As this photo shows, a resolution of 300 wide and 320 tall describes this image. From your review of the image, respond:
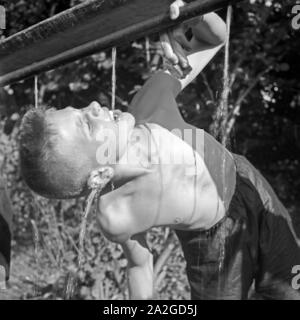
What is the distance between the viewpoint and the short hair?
1532 mm

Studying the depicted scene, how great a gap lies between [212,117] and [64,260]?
3.51 ft

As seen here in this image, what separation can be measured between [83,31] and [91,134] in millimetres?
296

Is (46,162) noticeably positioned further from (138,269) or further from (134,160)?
(138,269)

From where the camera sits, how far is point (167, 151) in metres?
1.63

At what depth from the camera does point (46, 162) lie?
154 centimetres

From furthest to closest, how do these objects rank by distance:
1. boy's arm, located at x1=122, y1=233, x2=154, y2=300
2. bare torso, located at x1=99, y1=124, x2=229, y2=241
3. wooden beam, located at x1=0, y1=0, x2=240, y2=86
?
1. boy's arm, located at x1=122, y1=233, x2=154, y2=300
2. bare torso, located at x1=99, y1=124, x2=229, y2=241
3. wooden beam, located at x1=0, y1=0, x2=240, y2=86

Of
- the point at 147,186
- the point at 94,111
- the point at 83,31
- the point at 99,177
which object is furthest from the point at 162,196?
the point at 83,31

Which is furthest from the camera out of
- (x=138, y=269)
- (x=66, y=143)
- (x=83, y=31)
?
(x=138, y=269)

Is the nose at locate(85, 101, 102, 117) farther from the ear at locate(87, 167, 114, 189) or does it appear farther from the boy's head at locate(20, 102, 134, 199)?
the ear at locate(87, 167, 114, 189)

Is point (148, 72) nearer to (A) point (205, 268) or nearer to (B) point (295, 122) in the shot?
(B) point (295, 122)

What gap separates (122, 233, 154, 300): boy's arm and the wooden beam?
1.79ft

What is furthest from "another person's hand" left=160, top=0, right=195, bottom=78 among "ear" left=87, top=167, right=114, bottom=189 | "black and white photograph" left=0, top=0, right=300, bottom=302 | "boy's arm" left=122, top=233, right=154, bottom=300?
"boy's arm" left=122, top=233, right=154, bottom=300

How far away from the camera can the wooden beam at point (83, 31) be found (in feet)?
4.92
